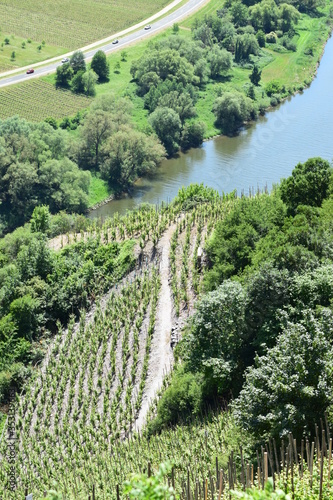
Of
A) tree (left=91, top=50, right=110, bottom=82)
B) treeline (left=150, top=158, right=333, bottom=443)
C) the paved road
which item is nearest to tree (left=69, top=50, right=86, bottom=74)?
tree (left=91, top=50, right=110, bottom=82)

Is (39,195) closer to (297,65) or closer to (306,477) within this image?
(297,65)

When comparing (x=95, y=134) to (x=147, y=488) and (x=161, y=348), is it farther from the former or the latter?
(x=147, y=488)

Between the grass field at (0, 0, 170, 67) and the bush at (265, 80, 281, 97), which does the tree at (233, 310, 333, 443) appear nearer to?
the bush at (265, 80, 281, 97)

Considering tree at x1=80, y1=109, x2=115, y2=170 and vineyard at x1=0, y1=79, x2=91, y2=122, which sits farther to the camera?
vineyard at x1=0, y1=79, x2=91, y2=122

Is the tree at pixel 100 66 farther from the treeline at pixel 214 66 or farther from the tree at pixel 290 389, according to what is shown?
the tree at pixel 290 389

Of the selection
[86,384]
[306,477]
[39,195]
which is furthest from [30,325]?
[39,195]

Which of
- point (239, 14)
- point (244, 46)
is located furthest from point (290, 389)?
point (239, 14)
